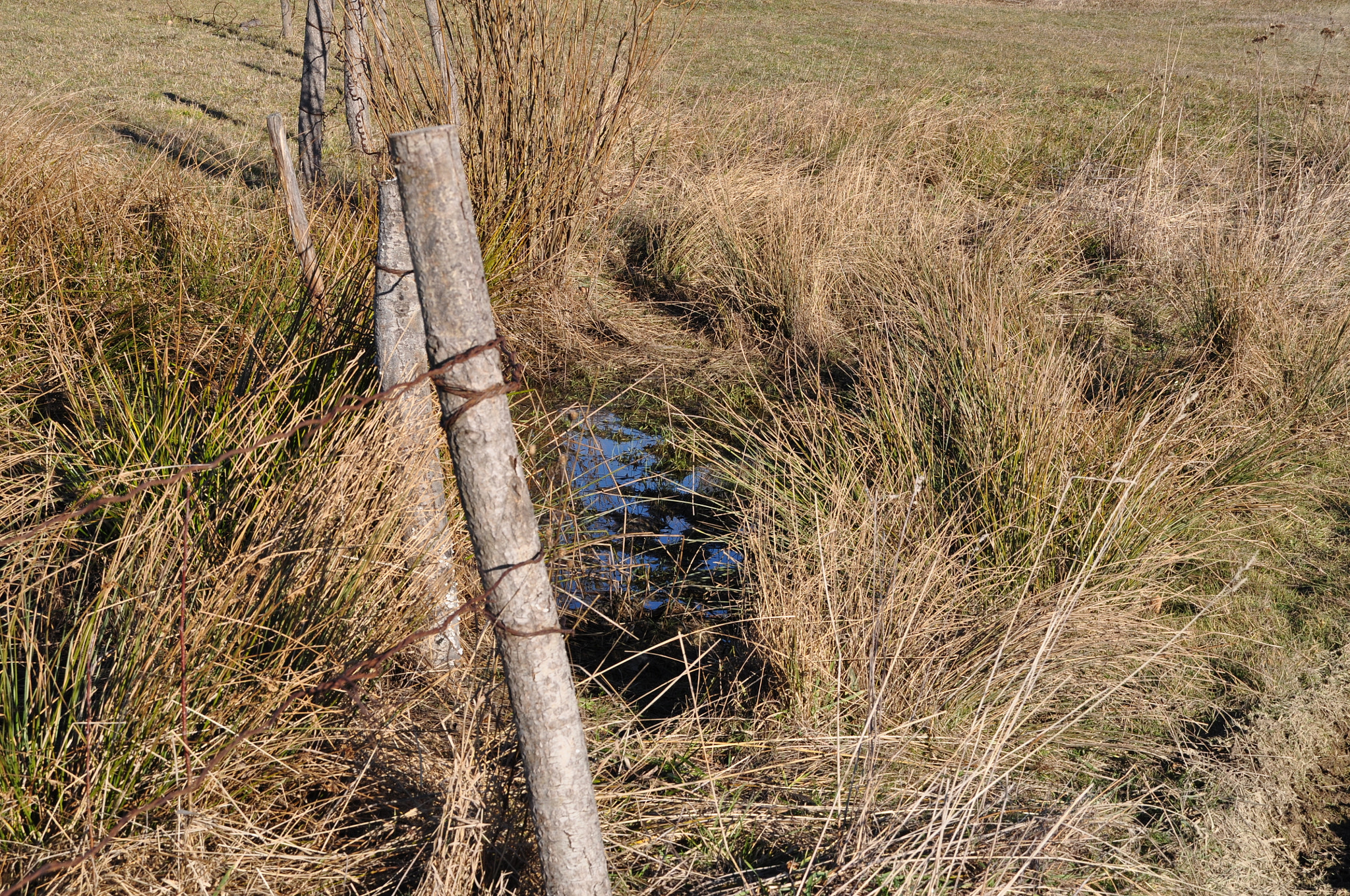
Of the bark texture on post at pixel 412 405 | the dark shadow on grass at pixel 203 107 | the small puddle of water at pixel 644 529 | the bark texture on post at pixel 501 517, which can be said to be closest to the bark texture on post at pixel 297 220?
the bark texture on post at pixel 412 405

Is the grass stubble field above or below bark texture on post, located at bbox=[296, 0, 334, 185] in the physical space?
below

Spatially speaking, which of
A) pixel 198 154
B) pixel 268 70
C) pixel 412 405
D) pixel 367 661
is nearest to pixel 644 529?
pixel 412 405

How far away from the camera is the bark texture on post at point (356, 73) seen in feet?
13.1

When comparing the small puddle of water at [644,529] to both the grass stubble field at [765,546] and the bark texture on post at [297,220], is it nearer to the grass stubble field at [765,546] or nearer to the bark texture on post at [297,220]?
the grass stubble field at [765,546]

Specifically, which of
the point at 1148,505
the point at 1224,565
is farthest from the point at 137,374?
the point at 1224,565

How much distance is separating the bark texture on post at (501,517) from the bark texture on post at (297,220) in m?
1.55

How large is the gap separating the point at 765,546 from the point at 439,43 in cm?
256

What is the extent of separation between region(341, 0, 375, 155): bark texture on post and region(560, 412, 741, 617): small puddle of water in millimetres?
1481

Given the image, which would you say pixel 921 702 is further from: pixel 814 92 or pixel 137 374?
pixel 814 92

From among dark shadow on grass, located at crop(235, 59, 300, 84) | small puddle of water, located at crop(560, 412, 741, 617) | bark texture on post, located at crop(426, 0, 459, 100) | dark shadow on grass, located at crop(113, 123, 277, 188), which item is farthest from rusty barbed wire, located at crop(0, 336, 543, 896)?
dark shadow on grass, located at crop(235, 59, 300, 84)

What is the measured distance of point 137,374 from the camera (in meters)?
2.70

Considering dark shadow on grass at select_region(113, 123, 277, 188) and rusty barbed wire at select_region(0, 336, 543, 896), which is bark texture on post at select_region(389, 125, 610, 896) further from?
dark shadow on grass at select_region(113, 123, 277, 188)

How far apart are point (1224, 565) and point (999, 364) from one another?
106 cm

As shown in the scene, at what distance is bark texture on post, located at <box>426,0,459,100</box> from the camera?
3.80 metres
